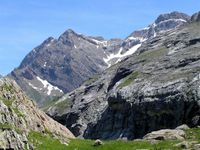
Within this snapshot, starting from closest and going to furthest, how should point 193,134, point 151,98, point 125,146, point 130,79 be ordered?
point 125,146 < point 193,134 < point 151,98 < point 130,79

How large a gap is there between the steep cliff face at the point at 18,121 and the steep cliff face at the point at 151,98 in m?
38.0

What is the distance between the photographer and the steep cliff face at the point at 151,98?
12275 cm

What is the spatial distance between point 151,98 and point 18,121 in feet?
217

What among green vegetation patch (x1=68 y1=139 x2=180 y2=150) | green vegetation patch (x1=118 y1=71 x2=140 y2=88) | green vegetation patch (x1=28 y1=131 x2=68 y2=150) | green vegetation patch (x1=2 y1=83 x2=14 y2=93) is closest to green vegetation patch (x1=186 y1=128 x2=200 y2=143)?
green vegetation patch (x1=68 y1=139 x2=180 y2=150)

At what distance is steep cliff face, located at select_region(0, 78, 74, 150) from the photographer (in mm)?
59750

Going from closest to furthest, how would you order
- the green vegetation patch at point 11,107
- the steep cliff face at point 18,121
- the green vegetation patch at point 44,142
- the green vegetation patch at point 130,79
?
the steep cliff face at point 18,121 → the green vegetation patch at point 44,142 → the green vegetation patch at point 11,107 → the green vegetation patch at point 130,79

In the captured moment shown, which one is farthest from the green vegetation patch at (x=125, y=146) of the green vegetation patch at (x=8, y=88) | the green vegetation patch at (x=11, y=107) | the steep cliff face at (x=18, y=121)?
the green vegetation patch at (x=8, y=88)

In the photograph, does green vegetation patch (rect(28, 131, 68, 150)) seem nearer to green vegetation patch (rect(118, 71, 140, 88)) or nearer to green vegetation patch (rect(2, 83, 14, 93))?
green vegetation patch (rect(2, 83, 14, 93))

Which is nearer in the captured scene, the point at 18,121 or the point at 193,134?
the point at 18,121

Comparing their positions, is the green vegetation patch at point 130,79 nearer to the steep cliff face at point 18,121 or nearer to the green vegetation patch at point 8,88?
the steep cliff face at point 18,121

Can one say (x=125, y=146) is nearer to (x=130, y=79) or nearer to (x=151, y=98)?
(x=151, y=98)

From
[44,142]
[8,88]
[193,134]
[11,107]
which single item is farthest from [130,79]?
[44,142]

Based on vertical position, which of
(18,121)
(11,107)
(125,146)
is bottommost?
(125,146)

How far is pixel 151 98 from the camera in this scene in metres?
134
